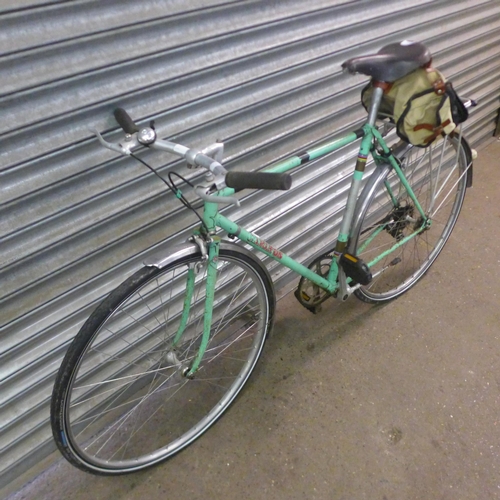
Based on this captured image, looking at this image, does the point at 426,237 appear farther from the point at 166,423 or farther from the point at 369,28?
the point at 166,423

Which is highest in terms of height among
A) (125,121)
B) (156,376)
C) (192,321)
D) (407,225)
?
(125,121)

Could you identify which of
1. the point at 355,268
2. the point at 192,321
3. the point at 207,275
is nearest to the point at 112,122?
the point at 207,275

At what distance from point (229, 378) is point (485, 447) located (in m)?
1.05

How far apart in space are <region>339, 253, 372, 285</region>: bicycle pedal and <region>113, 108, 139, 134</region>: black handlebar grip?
97 centimetres

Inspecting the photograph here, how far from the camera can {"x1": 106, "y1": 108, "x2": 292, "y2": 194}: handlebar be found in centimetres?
86

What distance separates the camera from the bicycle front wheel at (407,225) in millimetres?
1863

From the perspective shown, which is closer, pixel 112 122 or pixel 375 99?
pixel 112 122

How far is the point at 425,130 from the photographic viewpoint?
4.66 ft

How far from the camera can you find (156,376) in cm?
179

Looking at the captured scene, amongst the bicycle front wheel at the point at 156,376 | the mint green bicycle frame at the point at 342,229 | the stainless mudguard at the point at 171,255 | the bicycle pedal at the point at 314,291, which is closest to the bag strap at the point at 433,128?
the mint green bicycle frame at the point at 342,229

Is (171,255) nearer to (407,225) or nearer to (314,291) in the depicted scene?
(314,291)

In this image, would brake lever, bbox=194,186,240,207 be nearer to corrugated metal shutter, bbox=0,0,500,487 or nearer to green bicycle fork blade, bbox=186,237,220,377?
green bicycle fork blade, bbox=186,237,220,377

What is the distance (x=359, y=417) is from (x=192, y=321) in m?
0.80

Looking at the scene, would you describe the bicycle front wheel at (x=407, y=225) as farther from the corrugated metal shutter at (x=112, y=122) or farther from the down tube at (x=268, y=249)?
the corrugated metal shutter at (x=112, y=122)
